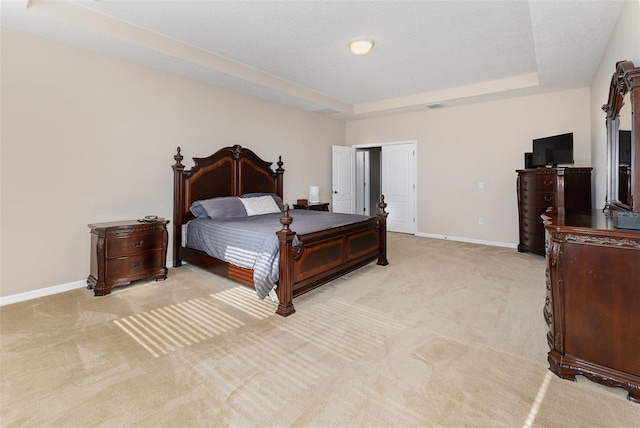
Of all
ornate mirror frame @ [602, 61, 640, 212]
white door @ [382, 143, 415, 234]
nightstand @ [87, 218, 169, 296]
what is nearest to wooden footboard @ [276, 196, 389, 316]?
nightstand @ [87, 218, 169, 296]

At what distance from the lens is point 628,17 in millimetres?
2455

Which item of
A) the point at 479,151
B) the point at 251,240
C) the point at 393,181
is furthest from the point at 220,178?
the point at 479,151

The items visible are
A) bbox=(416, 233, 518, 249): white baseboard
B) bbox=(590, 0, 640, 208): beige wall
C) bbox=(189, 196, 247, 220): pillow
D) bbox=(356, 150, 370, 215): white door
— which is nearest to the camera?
bbox=(590, 0, 640, 208): beige wall

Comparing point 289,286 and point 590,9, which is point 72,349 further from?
point 590,9

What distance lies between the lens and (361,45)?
11.6 ft

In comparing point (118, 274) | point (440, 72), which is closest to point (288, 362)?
point (118, 274)

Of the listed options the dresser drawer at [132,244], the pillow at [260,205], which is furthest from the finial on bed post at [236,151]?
the dresser drawer at [132,244]

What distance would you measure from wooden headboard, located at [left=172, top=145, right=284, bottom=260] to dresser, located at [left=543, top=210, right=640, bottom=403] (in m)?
4.10

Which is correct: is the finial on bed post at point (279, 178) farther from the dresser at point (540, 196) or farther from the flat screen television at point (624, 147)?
the flat screen television at point (624, 147)

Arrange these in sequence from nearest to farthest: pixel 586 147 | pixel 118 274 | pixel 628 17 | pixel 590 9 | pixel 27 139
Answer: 1. pixel 628 17
2. pixel 590 9
3. pixel 27 139
4. pixel 118 274
5. pixel 586 147

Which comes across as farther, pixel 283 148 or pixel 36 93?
pixel 283 148

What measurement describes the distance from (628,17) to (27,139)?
5418 millimetres

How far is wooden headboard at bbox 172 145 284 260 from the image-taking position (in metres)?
4.31

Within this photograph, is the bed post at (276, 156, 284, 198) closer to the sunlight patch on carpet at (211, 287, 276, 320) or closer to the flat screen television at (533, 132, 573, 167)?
the sunlight patch on carpet at (211, 287, 276, 320)
